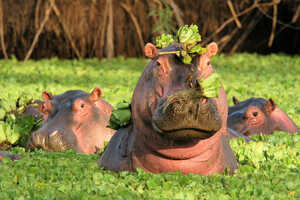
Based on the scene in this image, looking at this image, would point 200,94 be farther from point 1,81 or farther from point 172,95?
point 1,81

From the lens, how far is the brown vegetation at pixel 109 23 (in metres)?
14.0

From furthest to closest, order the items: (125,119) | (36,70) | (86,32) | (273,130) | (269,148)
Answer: (86,32), (36,70), (273,130), (269,148), (125,119)

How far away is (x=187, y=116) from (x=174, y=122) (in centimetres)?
7

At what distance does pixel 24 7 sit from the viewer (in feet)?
47.2

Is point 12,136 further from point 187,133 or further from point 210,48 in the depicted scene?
point 187,133

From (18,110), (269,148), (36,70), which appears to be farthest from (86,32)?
(269,148)

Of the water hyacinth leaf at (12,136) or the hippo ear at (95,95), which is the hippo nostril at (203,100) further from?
the water hyacinth leaf at (12,136)

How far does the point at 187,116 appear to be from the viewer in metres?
3.08

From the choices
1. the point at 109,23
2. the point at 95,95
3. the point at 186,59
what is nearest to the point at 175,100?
the point at 186,59

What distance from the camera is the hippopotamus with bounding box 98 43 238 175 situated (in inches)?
123

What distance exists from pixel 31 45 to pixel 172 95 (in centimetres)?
1183

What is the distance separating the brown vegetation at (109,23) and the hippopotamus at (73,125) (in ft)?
26.1

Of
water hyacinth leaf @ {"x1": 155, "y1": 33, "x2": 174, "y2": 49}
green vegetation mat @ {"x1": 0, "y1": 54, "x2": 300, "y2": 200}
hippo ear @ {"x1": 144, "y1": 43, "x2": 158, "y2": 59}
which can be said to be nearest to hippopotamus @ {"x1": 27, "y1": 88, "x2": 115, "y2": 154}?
green vegetation mat @ {"x1": 0, "y1": 54, "x2": 300, "y2": 200}

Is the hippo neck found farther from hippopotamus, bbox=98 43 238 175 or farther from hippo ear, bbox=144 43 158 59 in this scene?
hippo ear, bbox=144 43 158 59
